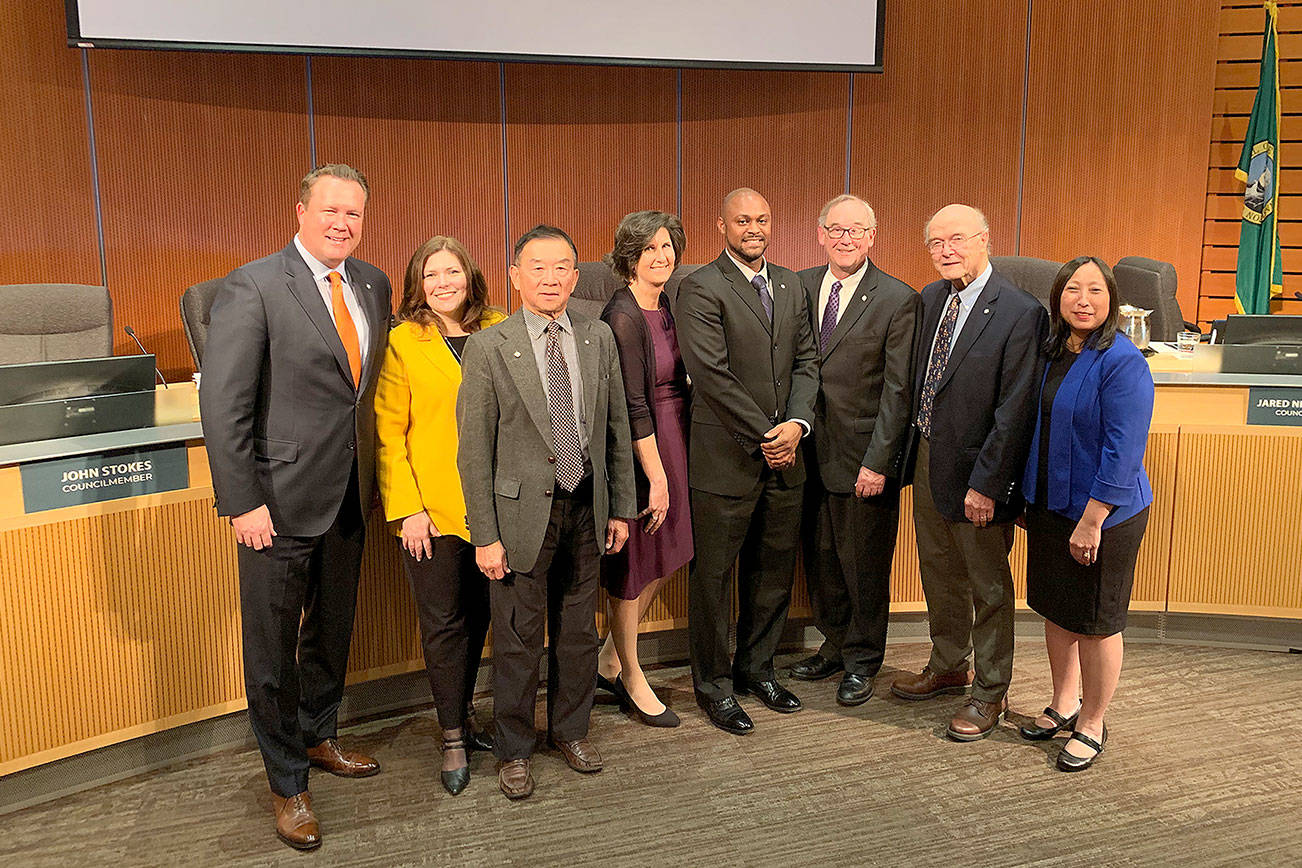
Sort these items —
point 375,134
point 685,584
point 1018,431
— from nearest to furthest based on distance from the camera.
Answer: point 1018,431
point 685,584
point 375,134

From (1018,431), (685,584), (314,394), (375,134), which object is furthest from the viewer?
(375,134)

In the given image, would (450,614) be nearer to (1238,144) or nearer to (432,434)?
(432,434)

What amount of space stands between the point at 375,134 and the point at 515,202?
0.83 meters

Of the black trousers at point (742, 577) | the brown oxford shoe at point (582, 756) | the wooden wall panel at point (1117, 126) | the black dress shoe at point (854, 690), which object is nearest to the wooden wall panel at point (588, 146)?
the wooden wall panel at point (1117, 126)

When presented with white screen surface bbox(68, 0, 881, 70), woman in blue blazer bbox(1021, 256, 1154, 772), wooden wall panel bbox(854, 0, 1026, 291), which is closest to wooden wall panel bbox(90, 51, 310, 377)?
white screen surface bbox(68, 0, 881, 70)

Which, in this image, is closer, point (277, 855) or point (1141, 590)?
point (277, 855)

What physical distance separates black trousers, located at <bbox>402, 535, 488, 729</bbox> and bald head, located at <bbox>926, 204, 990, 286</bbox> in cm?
157

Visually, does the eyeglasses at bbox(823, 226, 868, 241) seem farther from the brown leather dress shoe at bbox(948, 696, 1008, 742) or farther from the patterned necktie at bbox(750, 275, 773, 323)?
the brown leather dress shoe at bbox(948, 696, 1008, 742)

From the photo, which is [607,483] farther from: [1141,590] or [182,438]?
[1141,590]

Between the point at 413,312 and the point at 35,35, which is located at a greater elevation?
the point at 35,35

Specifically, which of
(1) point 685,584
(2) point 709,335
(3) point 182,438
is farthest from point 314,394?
(1) point 685,584

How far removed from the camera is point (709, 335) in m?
3.07

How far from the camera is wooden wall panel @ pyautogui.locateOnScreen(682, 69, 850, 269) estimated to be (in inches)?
240

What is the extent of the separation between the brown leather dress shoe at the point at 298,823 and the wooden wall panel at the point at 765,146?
421cm
